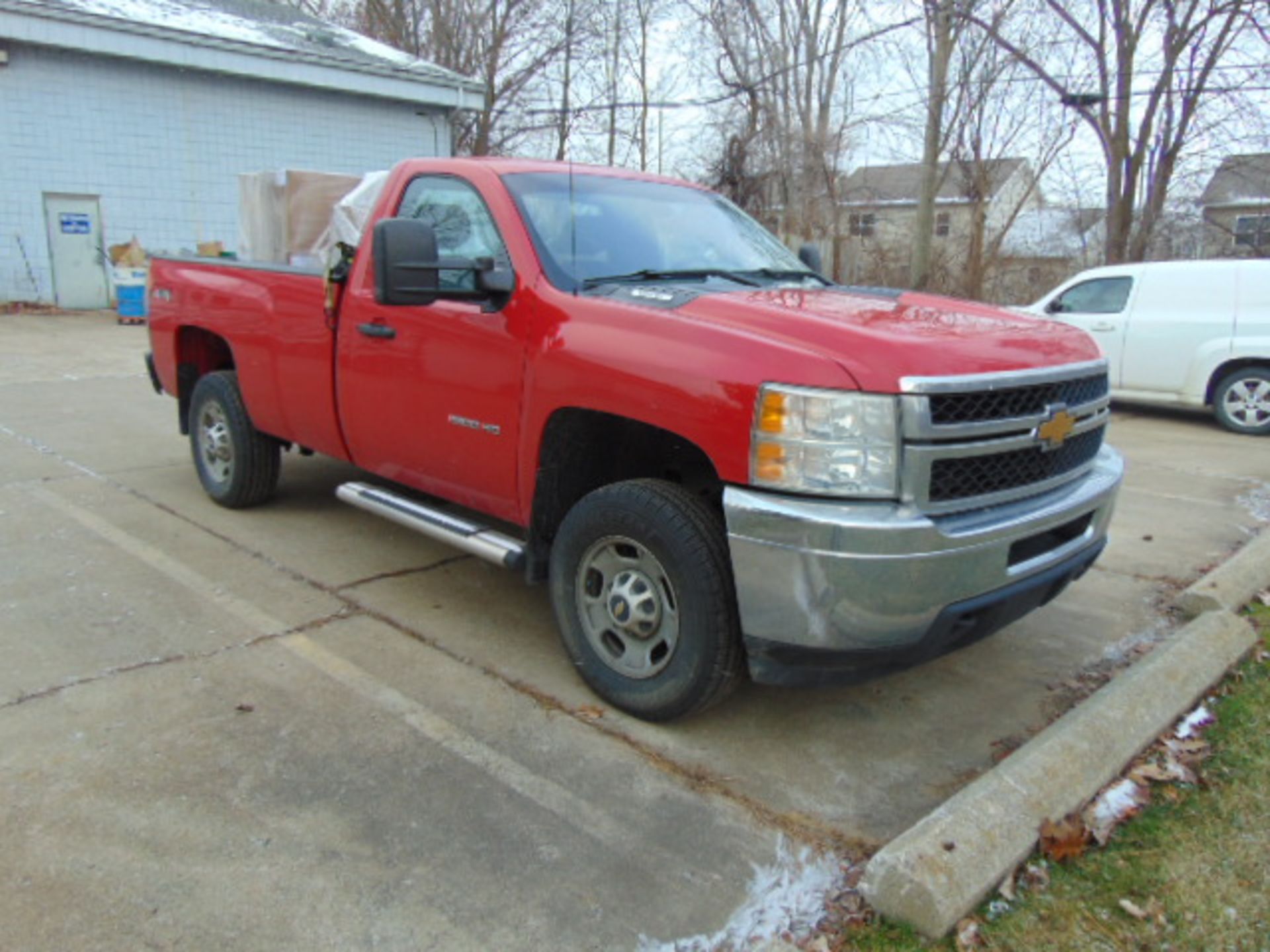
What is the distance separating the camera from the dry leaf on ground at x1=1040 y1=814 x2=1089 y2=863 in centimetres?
267

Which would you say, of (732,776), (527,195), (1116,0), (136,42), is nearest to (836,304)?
(527,195)

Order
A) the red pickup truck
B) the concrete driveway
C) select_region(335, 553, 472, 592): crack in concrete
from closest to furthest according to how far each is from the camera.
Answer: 1. the concrete driveway
2. the red pickup truck
3. select_region(335, 553, 472, 592): crack in concrete

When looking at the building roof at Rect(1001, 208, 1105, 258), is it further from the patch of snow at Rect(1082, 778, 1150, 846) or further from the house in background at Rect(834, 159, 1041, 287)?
the patch of snow at Rect(1082, 778, 1150, 846)

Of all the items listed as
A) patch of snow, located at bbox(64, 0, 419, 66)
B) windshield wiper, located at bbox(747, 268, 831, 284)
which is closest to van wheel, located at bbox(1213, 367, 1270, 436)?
windshield wiper, located at bbox(747, 268, 831, 284)

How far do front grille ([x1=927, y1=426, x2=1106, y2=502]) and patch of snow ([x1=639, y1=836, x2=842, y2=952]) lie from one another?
3.67 feet

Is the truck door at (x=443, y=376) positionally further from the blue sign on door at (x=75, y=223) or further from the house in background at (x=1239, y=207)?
the house in background at (x=1239, y=207)

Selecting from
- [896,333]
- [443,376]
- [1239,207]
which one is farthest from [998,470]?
[1239,207]

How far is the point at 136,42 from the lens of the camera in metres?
16.8

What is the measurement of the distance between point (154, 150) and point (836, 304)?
18193 millimetres

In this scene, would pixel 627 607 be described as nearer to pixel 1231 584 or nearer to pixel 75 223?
pixel 1231 584

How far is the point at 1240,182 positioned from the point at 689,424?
1451 inches

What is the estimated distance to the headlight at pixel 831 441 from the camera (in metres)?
2.75

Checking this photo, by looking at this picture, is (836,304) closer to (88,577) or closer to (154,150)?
(88,577)

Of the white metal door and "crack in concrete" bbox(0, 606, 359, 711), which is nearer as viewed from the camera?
"crack in concrete" bbox(0, 606, 359, 711)
